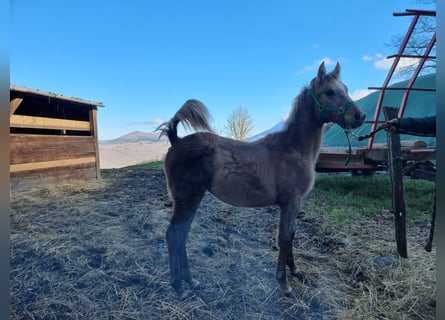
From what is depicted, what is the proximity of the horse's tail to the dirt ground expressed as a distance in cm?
113

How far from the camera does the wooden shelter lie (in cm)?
418

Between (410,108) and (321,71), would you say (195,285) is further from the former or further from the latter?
(410,108)

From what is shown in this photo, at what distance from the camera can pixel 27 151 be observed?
4375 millimetres

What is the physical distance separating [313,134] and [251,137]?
487 millimetres

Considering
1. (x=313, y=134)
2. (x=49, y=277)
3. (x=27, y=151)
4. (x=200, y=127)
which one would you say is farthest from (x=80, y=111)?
(x=313, y=134)

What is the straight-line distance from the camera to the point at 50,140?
490cm

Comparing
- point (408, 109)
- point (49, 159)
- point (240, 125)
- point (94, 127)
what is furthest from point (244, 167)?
point (94, 127)

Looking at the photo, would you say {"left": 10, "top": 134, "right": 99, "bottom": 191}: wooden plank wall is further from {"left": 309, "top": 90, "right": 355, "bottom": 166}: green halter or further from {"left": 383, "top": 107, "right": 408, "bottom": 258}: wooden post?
{"left": 383, "top": 107, "right": 408, "bottom": 258}: wooden post

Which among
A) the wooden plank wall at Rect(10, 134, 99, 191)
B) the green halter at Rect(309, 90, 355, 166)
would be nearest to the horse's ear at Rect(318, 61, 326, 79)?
the green halter at Rect(309, 90, 355, 166)

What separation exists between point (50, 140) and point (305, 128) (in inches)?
199

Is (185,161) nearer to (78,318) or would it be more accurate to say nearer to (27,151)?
(78,318)

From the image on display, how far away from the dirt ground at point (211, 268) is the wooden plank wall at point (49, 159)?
1.31m

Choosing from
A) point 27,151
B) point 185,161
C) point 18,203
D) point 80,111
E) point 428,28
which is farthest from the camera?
point 80,111

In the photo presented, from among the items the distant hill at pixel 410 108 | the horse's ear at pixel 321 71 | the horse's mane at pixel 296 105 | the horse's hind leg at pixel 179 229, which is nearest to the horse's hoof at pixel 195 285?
the horse's hind leg at pixel 179 229
